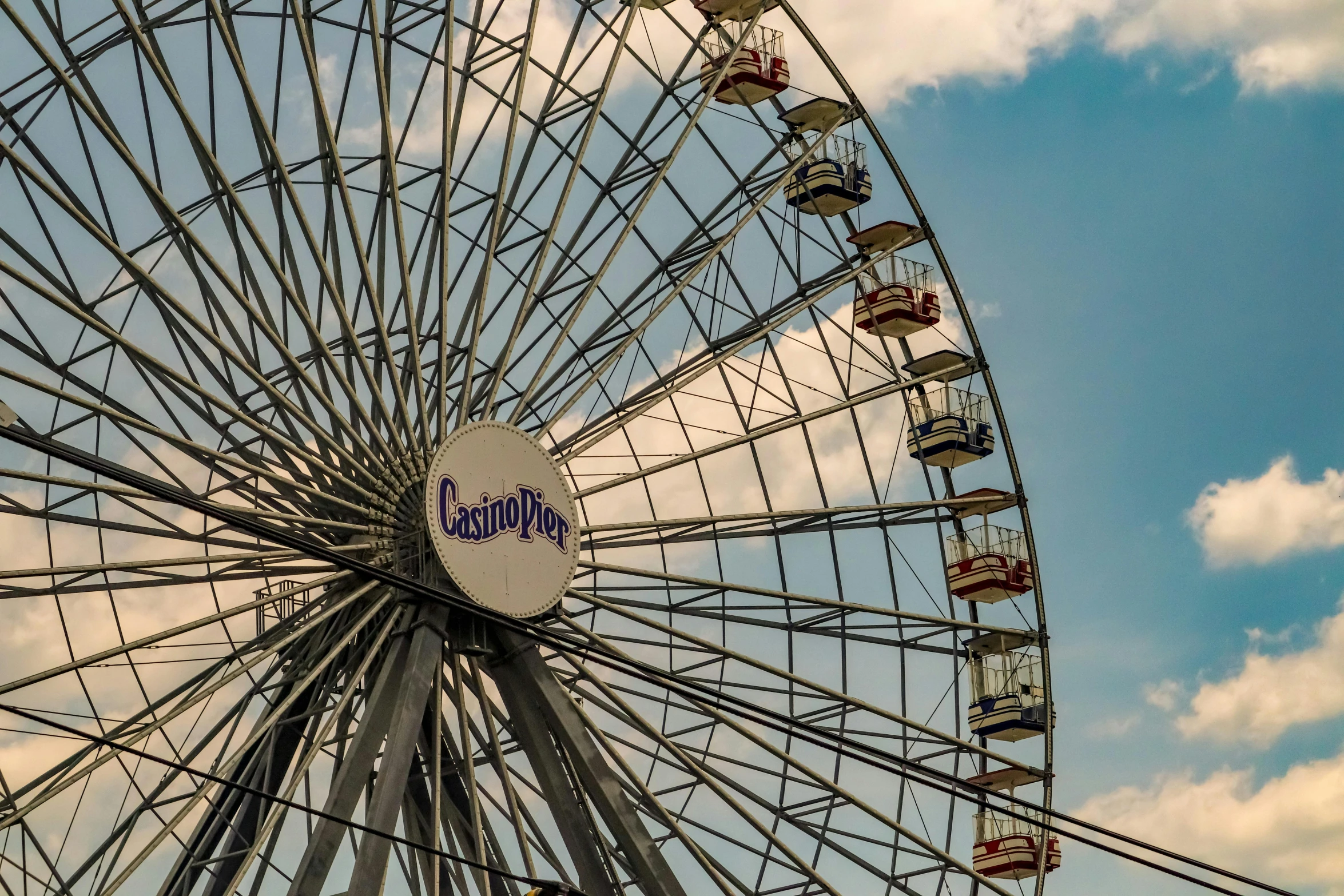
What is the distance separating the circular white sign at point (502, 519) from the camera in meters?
25.6

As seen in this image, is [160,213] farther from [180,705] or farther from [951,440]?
[951,440]

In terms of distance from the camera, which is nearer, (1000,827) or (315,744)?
(315,744)

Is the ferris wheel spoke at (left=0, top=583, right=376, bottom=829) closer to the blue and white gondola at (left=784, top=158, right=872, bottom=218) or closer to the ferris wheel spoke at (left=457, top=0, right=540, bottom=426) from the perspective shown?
the ferris wheel spoke at (left=457, top=0, right=540, bottom=426)

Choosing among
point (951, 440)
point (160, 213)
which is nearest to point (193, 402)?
point (160, 213)

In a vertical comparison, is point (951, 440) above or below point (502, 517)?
above

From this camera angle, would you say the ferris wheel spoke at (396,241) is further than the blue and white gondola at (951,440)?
No

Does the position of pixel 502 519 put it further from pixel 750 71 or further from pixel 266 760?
pixel 750 71

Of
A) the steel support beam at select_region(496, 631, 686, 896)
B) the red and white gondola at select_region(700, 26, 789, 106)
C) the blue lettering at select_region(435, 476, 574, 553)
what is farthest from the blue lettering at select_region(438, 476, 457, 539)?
the red and white gondola at select_region(700, 26, 789, 106)

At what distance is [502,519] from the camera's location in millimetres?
26172

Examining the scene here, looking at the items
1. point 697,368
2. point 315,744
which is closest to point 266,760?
point 315,744

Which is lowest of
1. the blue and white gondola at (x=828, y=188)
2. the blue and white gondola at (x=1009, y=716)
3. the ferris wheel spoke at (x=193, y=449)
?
the ferris wheel spoke at (x=193, y=449)

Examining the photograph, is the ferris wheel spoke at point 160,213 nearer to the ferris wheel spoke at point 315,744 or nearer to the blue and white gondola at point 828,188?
the ferris wheel spoke at point 315,744

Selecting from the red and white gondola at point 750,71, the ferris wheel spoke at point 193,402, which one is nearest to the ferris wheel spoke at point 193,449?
the ferris wheel spoke at point 193,402

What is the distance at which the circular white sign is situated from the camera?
25.6 metres
